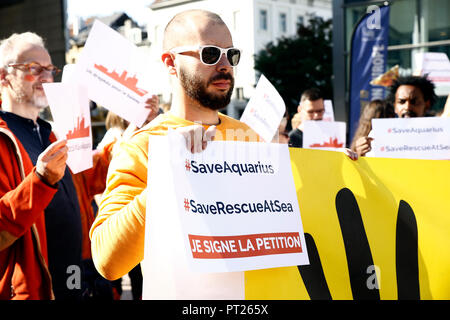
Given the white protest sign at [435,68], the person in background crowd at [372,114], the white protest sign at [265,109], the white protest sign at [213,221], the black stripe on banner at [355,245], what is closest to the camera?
the white protest sign at [213,221]

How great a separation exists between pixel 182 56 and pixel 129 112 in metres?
1.25

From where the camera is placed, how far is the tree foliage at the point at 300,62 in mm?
23109

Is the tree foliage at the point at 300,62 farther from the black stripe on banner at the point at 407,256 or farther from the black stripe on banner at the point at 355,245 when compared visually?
the black stripe on banner at the point at 355,245

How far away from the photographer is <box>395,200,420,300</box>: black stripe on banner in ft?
7.04

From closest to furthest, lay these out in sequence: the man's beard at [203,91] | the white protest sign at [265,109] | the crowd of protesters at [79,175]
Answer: the crowd of protesters at [79,175]
the man's beard at [203,91]
the white protest sign at [265,109]

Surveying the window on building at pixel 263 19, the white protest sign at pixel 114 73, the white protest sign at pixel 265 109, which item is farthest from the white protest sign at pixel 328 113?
the window on building at pixel 263 19

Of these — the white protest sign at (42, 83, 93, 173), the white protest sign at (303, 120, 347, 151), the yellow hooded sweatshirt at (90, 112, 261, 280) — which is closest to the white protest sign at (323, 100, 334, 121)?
the white protest sign at (303, 120, 347, 151)

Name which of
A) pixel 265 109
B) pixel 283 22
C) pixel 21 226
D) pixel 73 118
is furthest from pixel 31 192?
pixel 283 22

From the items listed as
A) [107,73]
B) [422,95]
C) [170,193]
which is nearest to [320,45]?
[422,95]

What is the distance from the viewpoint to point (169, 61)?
2.02m

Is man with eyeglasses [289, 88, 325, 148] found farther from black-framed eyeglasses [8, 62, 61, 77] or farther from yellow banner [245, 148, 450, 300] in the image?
yellow banner [245, 148, 450, 300]

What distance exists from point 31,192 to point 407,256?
152 centimetres

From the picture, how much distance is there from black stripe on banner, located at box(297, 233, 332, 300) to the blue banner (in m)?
6.45

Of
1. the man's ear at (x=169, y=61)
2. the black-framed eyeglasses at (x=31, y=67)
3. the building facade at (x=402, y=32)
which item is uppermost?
the building facade at (x=402, y=32)
